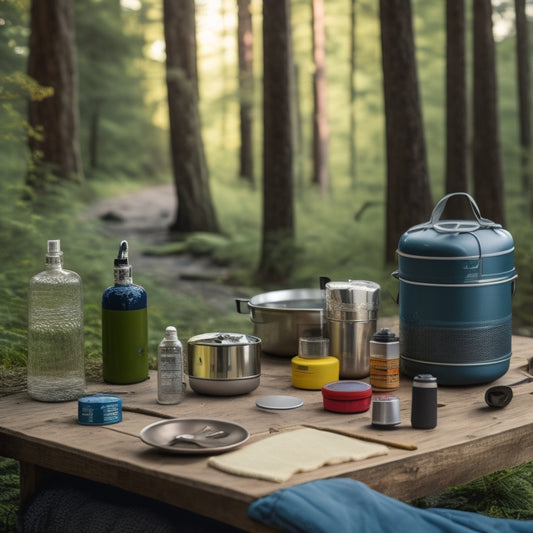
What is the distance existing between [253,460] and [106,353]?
37.6 inches

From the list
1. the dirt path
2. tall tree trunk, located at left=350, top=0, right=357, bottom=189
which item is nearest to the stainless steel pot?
the dirt path

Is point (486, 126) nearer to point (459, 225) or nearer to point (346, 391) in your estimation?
point (459, 225)

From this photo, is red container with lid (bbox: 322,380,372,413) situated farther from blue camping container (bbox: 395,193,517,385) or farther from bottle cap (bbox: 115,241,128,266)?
bottle cap (bbox: 115,241,128,266)

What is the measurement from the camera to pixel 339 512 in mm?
1710

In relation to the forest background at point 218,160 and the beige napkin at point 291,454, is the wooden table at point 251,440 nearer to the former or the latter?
the beige napkin at point 291,454

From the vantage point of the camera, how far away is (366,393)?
→ 2.43m

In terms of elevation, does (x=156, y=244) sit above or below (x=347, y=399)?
above

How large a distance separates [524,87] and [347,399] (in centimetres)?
1141

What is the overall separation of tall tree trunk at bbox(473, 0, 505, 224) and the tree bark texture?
10.6 ft

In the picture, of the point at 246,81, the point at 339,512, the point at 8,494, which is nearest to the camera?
the point at 339,512

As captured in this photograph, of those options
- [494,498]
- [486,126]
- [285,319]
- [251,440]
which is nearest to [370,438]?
[251,440]

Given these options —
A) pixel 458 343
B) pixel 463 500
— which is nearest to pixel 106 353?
pixel 458 343

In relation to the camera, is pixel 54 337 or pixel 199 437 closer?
pixel 199 437

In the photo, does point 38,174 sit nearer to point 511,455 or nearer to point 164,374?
point 164,374
